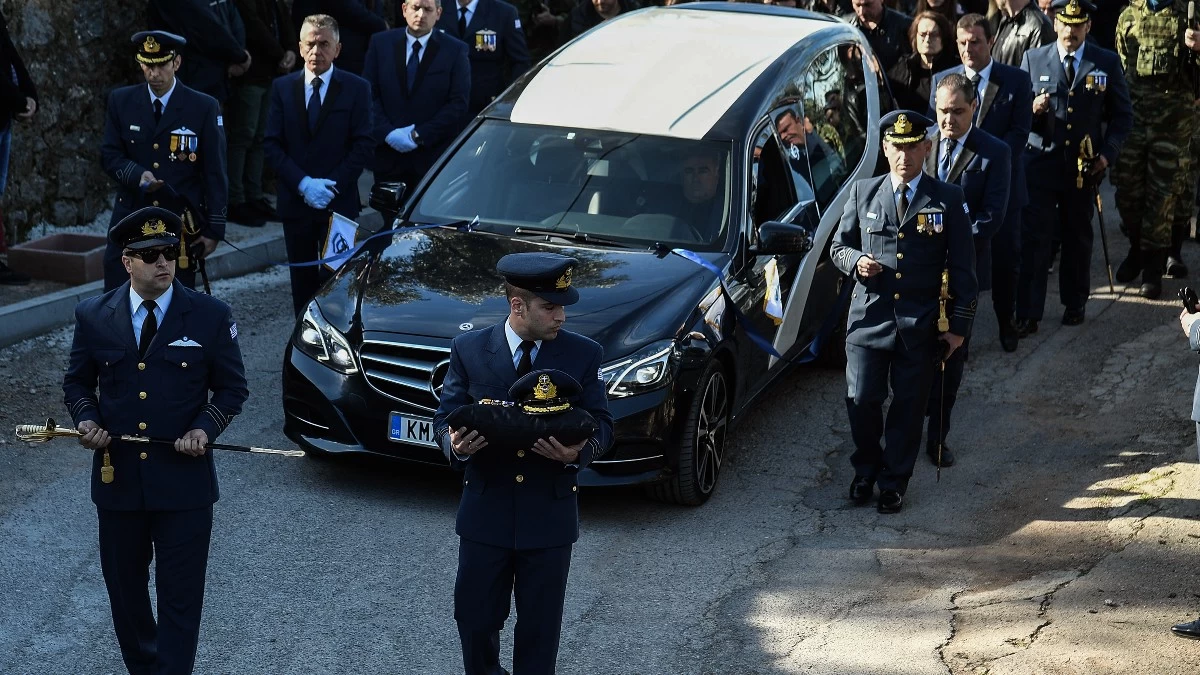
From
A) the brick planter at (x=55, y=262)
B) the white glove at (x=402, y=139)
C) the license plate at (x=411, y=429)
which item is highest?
the white glove at (x=402, y=139)

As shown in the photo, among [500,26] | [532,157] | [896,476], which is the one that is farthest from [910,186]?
[500,26]

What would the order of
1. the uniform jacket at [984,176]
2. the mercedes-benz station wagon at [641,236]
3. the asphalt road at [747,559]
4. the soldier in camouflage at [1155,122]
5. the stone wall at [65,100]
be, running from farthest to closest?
the stone wall at [65,100]
the soldier in camouflage at [1155,122]
the uniform jacket at [984,176]
the mercedes-benz station wagon at [641,236]
the asphalt road at [747,559]

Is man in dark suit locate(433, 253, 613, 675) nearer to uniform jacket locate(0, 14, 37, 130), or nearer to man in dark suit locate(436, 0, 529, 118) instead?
uniform jacket locate(0, 14, 37, 130)

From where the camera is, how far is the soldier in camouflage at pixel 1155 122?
11664 mm

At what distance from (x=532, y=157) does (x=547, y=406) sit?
414cm

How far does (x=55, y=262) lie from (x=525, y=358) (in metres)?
7.08

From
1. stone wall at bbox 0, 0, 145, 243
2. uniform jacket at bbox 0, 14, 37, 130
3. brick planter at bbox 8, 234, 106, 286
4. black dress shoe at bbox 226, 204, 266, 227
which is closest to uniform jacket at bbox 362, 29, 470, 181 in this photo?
brick planter at bbox 8, 234, 106, 286

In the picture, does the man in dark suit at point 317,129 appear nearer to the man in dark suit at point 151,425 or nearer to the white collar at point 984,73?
the white collar at point 984,73

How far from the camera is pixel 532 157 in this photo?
29.0 ft

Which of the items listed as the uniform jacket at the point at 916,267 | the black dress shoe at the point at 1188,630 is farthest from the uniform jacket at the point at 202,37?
the black dress shoe at the point at 1188,630

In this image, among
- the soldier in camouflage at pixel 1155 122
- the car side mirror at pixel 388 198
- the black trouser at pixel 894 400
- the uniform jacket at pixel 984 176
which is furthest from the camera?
the soldier in camouflage at pixel 1155 122

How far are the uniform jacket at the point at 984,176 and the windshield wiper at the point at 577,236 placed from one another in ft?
6.77

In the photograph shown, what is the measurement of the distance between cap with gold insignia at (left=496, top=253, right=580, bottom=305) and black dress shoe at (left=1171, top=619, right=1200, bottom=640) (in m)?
3.01

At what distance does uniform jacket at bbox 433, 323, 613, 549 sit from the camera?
5.07m
